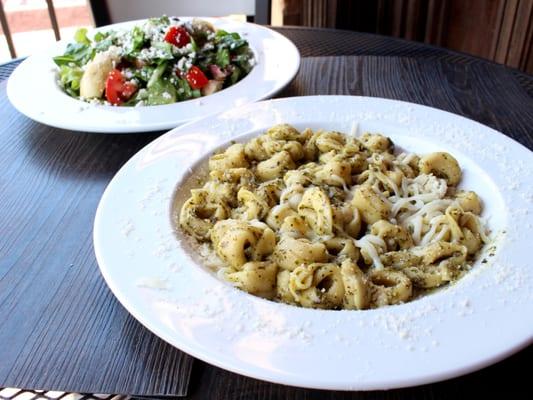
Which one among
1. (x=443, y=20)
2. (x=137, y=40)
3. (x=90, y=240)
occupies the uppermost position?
(x=137, y=40)

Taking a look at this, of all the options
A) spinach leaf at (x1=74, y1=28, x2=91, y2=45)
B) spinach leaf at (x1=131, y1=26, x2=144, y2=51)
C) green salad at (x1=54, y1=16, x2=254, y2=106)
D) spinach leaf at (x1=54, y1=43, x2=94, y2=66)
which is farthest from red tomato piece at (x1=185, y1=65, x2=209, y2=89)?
spinach leaf at (x1=74, y1=28, x2=91, y2=45)

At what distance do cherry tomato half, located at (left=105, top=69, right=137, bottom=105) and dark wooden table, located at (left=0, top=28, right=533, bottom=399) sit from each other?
0.18m

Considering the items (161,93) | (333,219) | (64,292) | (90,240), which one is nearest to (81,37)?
(161,93)

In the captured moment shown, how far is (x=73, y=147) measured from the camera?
1438mm

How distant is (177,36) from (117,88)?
0.30 metres

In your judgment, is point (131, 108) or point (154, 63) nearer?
point (131, 108)

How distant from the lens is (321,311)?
0.81m

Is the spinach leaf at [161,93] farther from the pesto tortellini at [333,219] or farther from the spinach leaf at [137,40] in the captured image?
the pesto tortellini at [333,219]

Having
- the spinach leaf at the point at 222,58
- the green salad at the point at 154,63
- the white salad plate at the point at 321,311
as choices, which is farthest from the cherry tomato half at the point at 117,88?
the white salad plate at the point at 321,311

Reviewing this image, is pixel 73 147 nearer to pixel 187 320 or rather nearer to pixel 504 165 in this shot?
pixel 187 320

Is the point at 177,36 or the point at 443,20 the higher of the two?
the point at 177,36

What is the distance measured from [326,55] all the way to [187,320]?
1.29 m

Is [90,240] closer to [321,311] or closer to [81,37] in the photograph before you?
[321,311]

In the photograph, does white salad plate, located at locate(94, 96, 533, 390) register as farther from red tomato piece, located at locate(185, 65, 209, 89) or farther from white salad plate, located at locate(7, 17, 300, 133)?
red tomato piece, located at locate(185, 65, 209, 89)
